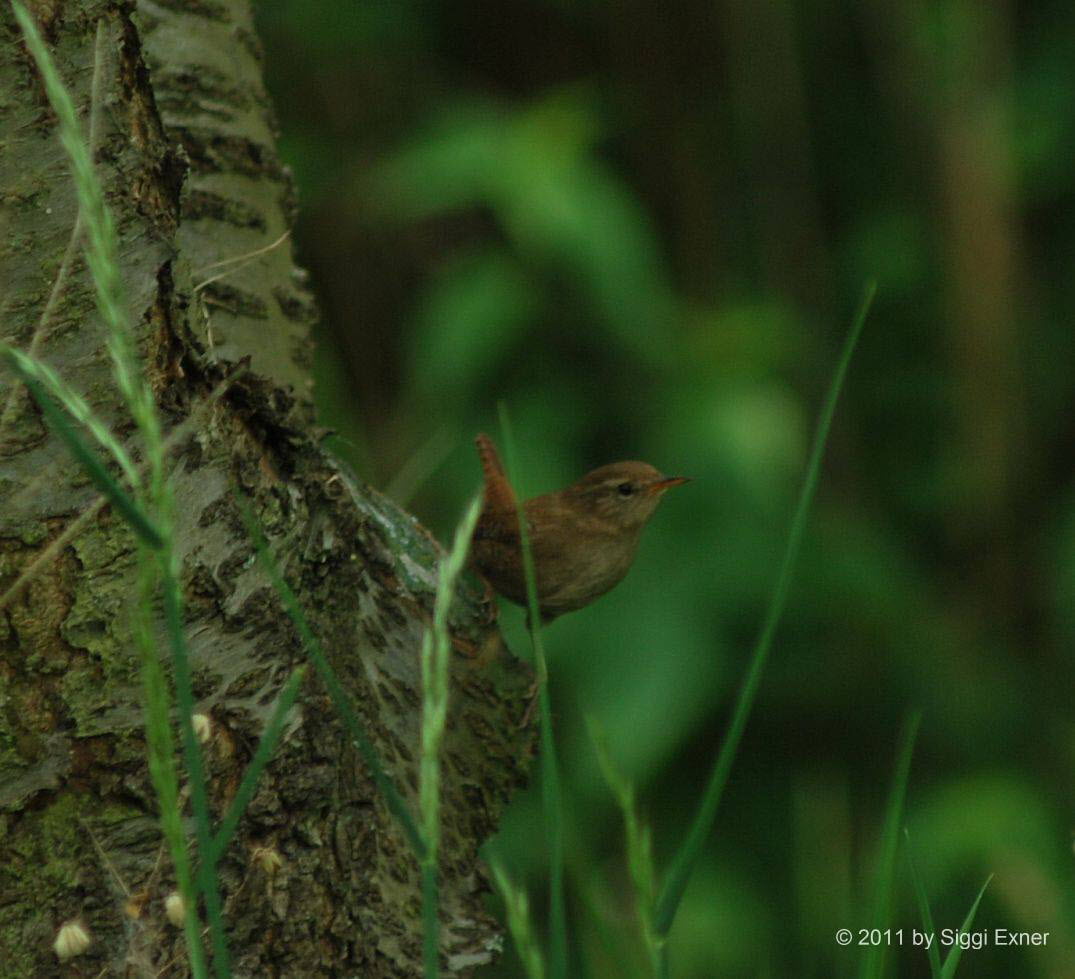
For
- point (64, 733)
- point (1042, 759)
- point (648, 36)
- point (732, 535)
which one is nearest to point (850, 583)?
point (732, 535)

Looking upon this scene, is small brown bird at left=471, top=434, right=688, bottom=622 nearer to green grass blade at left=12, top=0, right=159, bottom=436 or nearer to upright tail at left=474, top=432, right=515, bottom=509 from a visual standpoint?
upright tail at left=474, top=432, right=515, bottom=509

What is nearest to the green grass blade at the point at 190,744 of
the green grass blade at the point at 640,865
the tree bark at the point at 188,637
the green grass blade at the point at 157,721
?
the green grass blade at the point at 157,721

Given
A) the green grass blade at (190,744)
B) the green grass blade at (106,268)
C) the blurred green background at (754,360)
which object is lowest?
the blurred green background at (754,360)

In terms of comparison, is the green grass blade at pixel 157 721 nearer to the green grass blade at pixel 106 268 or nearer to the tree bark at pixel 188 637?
the green grass blade at pixel 106 268

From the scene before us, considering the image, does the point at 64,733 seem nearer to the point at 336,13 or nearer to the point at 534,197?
the point at 534,197

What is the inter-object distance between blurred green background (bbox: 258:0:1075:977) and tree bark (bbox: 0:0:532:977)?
4.01ft

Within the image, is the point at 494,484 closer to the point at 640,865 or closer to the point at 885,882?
the point at 885,882

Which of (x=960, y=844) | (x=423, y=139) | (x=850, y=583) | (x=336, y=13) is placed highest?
(x=336, y=13)

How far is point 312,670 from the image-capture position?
4.97 feet

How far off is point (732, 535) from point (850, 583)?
0.43 meters

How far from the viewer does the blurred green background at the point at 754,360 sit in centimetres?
338

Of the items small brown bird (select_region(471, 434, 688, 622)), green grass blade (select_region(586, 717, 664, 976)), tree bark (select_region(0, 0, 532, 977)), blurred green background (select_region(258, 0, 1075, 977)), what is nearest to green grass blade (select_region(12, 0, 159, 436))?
green grass blade (select_region(586, 717, 664, 976))

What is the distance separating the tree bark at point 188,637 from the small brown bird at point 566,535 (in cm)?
84

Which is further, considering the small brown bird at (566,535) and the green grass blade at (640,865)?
the small brown bird at (566,535)
